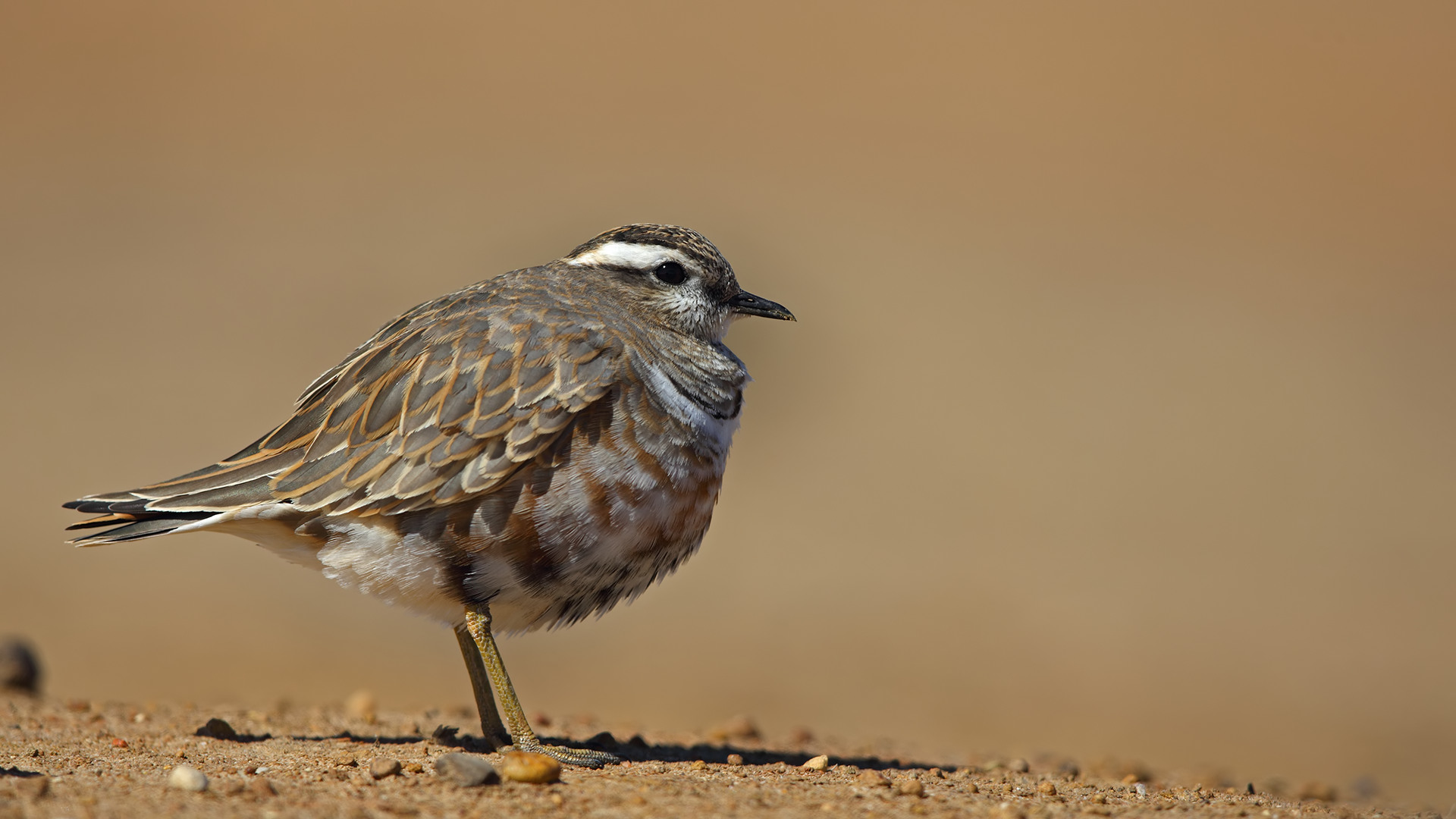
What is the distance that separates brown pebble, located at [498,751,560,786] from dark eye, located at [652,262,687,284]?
3232 mm

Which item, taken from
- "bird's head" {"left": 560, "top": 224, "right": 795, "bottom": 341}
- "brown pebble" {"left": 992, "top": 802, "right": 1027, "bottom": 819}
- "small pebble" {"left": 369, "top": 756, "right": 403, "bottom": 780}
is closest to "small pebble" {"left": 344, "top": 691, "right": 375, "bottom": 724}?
"small pebble" {"left": 369, "top": 756, "right": 403, "bottom": 780}

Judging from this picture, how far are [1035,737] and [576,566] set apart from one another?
8.96m

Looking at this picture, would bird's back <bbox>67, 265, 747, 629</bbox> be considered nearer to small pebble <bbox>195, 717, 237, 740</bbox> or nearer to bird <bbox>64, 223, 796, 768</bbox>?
bird <bbox>64, 223, 796, 768</bbox>

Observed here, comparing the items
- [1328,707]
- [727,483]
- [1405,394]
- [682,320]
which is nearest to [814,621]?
[727,483]

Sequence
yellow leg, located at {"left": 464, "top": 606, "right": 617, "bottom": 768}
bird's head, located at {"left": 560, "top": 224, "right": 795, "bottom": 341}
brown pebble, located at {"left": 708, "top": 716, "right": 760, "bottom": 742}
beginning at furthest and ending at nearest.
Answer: brown pebble, located at {"left": 708, "top": 716, "right": 760, "bottom": 742} → bird's head, located at {"left": 560, "top": 224, "right": 795, "bottom": 341} → yellow leg, located at {"left": 464, "top": 606, "right": 617, "bottom": 768}

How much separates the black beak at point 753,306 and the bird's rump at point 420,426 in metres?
1.35

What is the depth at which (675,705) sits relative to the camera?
15273mm

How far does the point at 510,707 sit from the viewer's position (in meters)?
7.77

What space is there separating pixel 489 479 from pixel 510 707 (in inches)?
53.7

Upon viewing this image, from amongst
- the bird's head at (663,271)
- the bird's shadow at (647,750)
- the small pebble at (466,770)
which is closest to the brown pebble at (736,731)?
the bird's shadow at (647,750)

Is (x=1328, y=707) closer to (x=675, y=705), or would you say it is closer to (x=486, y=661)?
(x=675, y=705)

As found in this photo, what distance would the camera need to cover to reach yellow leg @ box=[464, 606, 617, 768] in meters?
7.64

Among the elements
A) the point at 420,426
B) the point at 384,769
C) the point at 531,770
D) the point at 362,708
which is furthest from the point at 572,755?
the point at 362,708

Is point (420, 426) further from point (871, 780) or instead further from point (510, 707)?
point (871, 780)
